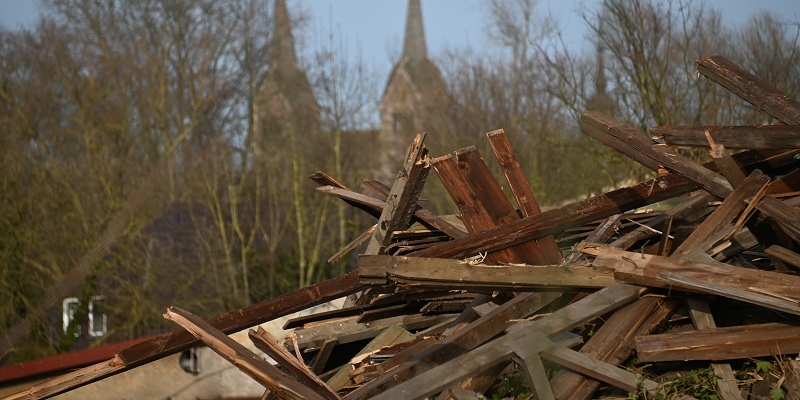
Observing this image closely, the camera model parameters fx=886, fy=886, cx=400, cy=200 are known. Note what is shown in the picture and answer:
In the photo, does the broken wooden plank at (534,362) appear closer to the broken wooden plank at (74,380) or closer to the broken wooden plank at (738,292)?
the broken wooden plank at (738,292)

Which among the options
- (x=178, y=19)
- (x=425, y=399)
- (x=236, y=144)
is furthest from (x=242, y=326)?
(x=178, y=19)

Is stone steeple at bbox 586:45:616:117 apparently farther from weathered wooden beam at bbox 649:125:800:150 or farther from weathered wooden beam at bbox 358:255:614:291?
weathered wooden beam at bbox 358:255:614:291

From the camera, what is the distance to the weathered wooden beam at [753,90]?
489 cm

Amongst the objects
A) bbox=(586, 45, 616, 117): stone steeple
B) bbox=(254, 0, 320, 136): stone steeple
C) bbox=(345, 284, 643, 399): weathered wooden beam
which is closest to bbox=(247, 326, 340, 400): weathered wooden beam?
bbox=(345, 284, 643, 399): weathered wooden beam

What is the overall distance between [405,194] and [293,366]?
153 cm

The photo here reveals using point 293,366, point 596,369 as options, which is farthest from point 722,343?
point 293,366

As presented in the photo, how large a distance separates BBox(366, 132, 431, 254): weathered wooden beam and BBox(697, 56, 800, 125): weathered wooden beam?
1788 mm

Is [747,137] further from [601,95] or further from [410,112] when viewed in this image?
[410,112]

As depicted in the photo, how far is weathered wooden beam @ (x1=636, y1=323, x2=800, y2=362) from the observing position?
400 centimetres

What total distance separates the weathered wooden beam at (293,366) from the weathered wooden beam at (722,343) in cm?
146

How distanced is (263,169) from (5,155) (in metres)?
10.3

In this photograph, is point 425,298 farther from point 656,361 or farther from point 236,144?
point 236,144

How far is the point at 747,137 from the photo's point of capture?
4699 mm

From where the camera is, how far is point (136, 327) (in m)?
22.5
